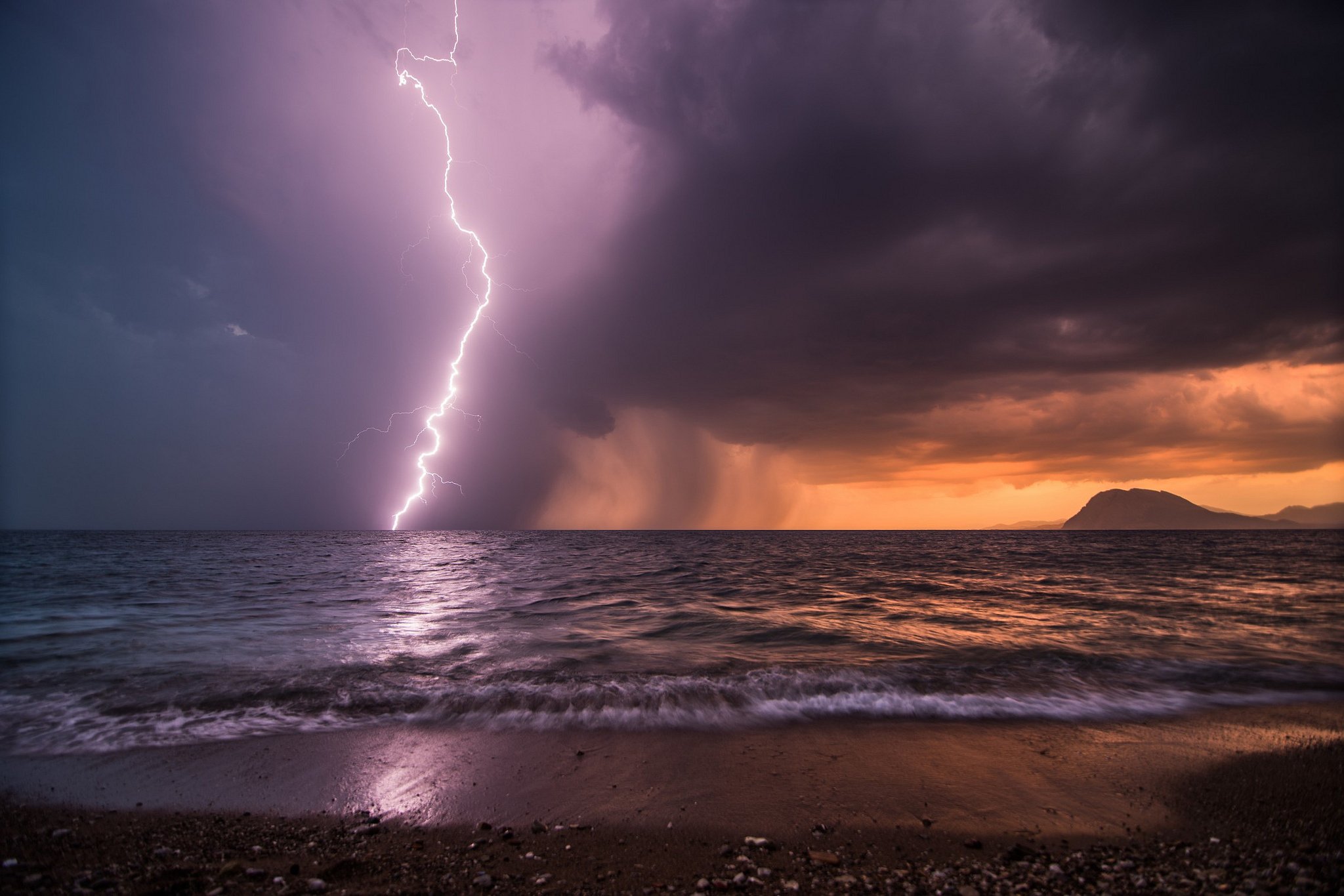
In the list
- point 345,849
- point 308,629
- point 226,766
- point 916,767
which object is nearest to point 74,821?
point 226,766

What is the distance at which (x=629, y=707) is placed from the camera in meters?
8.61

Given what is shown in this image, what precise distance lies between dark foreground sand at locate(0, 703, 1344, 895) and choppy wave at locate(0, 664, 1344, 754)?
529 millimetres

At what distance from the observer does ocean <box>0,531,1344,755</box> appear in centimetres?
841

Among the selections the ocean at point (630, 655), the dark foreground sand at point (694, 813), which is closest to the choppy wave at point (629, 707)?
the ocean at point (630, 655)

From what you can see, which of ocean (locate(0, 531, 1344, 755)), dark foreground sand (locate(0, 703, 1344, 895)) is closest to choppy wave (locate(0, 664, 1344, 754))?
ocean (locate(0, 531, 1344, 755))

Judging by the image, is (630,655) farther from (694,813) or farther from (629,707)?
(694,813)

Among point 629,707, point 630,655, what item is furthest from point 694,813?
point 630,655

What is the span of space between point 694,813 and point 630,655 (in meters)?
7.00

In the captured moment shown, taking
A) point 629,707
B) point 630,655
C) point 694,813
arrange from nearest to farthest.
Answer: point 694,813 < point 629,707 < point 630,655

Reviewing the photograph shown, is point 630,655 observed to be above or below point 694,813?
below

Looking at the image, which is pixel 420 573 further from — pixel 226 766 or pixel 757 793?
pixel 757 793

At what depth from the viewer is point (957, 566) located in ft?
127

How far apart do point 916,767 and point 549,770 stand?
438 centimetres

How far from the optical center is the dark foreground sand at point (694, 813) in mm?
4254
